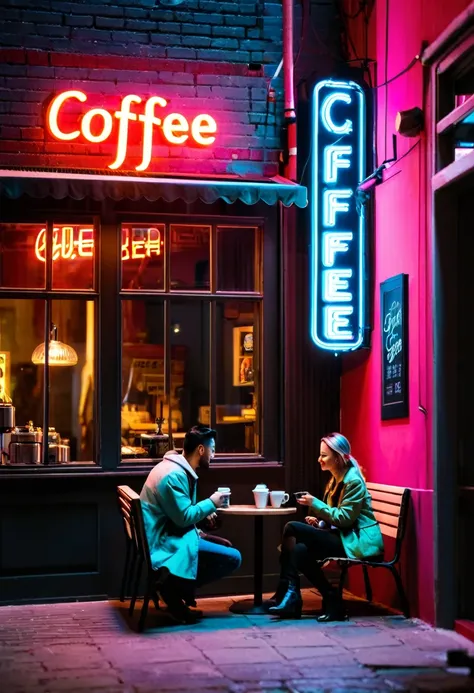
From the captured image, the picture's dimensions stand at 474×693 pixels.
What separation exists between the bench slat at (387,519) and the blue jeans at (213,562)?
1.36m

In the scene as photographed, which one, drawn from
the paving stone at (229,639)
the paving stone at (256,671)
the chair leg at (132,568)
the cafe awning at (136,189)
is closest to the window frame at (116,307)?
the cafe awning at (136,189)

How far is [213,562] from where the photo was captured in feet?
28.3

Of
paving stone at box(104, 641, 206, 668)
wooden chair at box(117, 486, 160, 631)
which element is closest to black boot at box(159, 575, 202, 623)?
wooden chair at box(117, 486, 160, 631)

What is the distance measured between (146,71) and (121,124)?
2.51ft

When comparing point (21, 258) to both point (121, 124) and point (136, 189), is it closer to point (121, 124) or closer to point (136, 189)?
point (136, 189)

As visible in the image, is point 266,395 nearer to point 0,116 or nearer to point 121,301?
point 121,301

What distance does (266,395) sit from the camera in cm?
1020

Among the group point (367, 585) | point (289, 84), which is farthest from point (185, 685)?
point (289, 84)

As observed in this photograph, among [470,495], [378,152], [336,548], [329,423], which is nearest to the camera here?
[470,495]

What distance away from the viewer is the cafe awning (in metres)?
9.02

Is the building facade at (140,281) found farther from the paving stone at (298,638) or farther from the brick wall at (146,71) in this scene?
the paving stone at (298,638)

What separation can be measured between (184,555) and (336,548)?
52.3 inches

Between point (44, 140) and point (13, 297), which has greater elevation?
point (44, 140)

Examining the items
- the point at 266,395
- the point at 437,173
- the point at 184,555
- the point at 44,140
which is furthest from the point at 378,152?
the point at 184,555
